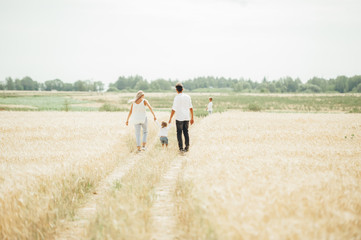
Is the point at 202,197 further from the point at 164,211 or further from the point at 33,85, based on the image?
the point at 33,85

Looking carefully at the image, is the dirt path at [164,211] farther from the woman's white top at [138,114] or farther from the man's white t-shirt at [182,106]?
the woman's white top at [138,114]

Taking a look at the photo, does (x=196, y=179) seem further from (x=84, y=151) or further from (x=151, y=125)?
(x=151, y=125)

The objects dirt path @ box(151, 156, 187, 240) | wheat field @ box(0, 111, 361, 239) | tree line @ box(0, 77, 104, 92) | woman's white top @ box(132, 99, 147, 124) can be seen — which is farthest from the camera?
tree line @ box(0, 77, 104, 92)

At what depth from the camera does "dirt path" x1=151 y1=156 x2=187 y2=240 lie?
4.06 metres

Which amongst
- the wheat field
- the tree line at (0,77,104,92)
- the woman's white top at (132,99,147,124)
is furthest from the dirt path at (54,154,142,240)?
the tree line at (0,77,104,92)

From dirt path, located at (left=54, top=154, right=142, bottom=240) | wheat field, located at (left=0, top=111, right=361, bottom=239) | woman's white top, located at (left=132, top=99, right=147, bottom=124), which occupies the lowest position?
dirt path, located at (left=54, top=154, right=142, bottom=240)

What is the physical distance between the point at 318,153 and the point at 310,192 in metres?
3.12

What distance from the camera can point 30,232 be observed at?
4.06 metres

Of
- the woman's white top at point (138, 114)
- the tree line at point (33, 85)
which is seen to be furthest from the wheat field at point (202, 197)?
the tree line at point (33, 85)

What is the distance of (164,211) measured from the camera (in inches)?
191

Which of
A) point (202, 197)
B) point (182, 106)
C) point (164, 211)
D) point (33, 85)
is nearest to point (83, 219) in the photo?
point (164, 211)

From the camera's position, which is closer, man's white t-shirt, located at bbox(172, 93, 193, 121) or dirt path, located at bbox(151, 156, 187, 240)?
dirt path, located at bbox(151, 156, 187, 240)

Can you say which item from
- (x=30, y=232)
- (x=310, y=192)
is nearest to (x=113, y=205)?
(x=30, y=232)

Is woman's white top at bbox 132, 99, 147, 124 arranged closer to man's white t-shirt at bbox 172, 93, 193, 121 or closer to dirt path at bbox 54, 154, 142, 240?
man's white t-shirt at bbox 172, 93, 193, 121
